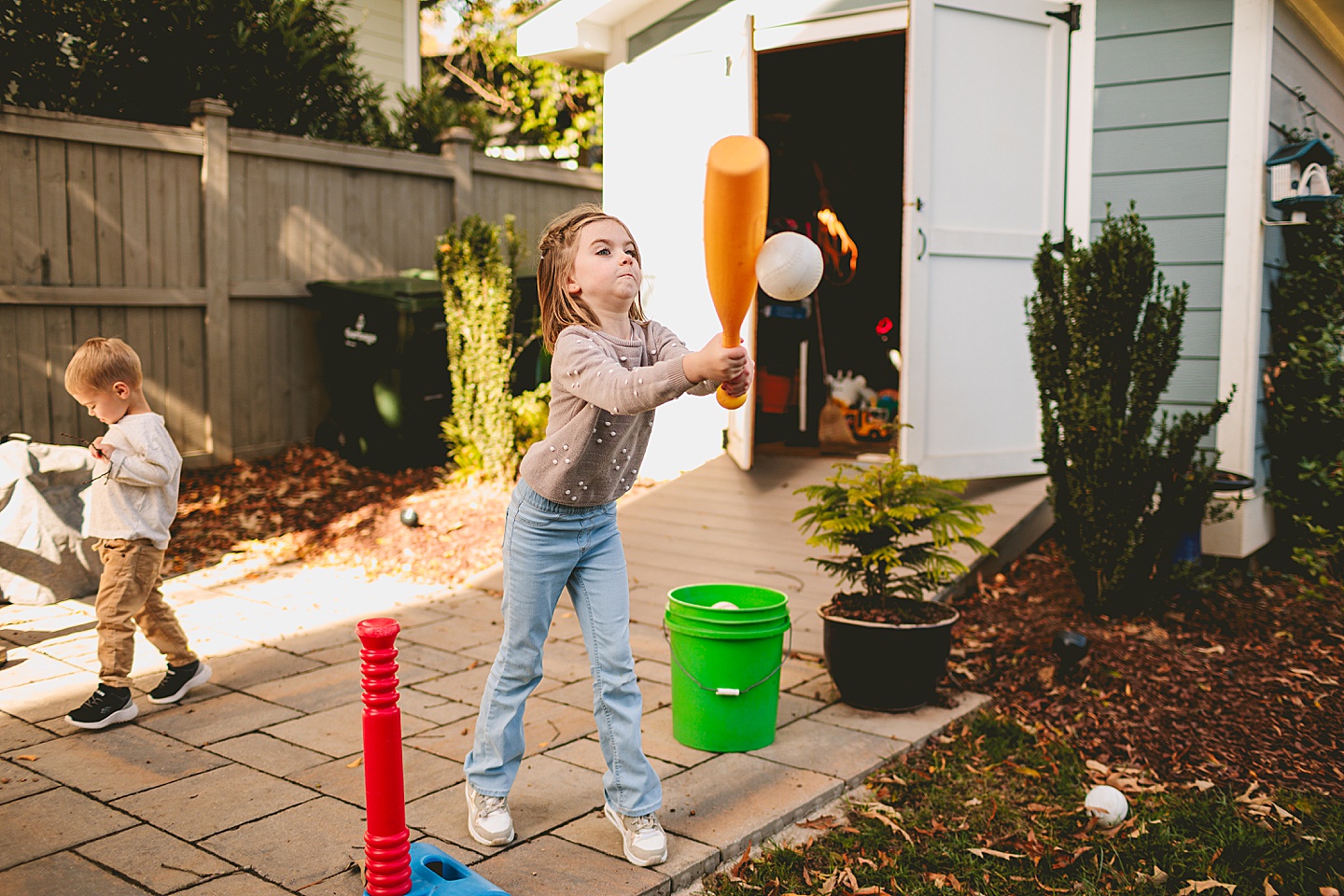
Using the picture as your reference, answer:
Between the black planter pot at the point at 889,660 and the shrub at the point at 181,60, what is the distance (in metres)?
7.05

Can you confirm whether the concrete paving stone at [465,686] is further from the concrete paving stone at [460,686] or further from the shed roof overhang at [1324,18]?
the shed roof overhang at [1324,18]

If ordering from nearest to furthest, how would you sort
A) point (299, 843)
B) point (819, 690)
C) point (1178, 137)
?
point (299, 843), point (819, 690), point (1178, 137)

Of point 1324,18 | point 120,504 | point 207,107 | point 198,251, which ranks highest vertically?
point 1324,18

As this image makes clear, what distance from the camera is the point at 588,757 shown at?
3559 mm

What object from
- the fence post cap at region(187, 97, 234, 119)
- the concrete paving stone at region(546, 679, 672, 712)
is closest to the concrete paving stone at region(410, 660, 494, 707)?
the concrete paving stone at region(546, 679, 672, 712)

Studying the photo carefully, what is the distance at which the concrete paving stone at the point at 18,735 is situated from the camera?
11.7 feet

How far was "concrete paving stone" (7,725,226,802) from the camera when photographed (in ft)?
10.7

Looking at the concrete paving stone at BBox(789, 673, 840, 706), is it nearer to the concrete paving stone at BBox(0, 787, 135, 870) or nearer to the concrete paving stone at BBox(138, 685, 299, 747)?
the concrete paving stone at BBox(138, 685, 299, 747)

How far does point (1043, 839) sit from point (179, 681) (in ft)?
10.0

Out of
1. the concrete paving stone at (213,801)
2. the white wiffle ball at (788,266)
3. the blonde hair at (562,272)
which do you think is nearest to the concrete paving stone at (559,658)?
the concrete paving stone at (213,801)

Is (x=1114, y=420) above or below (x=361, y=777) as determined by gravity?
above

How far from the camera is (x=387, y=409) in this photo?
25.5 feet

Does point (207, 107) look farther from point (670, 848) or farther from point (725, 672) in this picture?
point (670, 848)

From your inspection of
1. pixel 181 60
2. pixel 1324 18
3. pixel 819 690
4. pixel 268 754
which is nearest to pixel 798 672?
pixel 819 690
